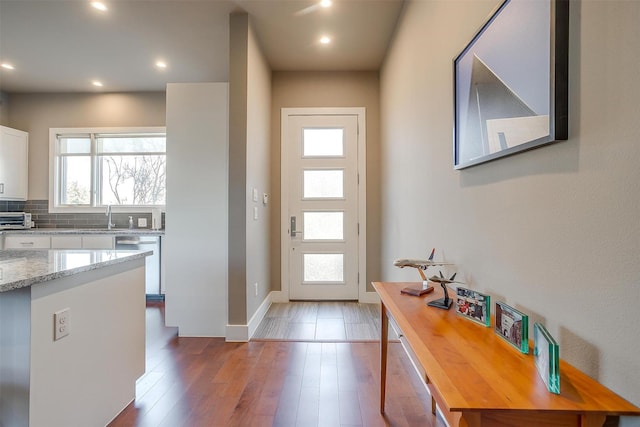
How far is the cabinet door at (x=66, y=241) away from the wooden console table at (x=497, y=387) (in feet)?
14.4

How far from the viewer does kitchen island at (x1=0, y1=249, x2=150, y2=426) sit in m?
1.17

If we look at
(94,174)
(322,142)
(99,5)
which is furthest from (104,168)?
(322,142)

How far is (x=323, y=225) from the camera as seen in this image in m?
3.95

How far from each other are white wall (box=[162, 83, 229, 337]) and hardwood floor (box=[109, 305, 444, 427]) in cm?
28

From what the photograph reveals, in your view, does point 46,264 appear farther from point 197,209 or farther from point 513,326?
point 513,326

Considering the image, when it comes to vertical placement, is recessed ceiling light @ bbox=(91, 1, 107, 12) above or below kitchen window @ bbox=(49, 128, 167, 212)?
above

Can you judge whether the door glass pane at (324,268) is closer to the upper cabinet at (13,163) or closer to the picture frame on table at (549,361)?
the picture frame on table at (549,361)

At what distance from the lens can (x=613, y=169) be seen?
734 millimetres

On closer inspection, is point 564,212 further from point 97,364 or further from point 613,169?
point 97,364

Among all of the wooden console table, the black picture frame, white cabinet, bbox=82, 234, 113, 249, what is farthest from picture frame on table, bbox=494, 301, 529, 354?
white cabinet, bbox=82, 234, 113, 249

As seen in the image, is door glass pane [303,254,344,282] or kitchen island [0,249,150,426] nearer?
kitchen island [0,249,150,426]

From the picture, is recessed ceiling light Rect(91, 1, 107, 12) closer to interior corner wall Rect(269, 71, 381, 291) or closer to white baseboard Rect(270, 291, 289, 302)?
interior corner wall Rect(269, 71, 381, 291)

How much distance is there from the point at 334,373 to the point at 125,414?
4.07 feet

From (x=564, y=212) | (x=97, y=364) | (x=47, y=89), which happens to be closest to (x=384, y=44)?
(x=564, y=212)
